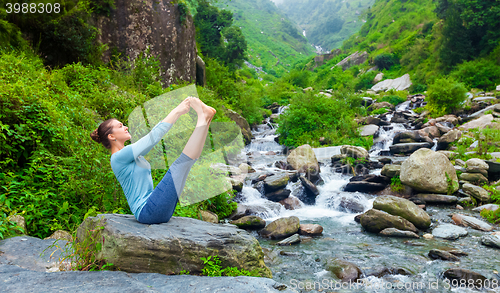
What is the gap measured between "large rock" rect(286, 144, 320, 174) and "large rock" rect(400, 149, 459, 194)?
11.4 ft

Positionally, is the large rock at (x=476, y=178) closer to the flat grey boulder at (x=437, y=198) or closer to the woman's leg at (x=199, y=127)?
the flat grey boulder at (x=437, y=198)

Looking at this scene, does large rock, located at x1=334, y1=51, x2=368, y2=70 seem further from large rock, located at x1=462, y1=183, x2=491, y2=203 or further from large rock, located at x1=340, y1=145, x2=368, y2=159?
large rock, located at x1=462, y1=183, x2=491, y2=203

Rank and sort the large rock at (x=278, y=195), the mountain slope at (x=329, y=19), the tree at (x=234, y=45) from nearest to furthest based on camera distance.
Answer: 1. the large rock at (x=278, y=195)
2. the tree at (x=234, y=45)
3. the mountain slope at (x=329, y=19)

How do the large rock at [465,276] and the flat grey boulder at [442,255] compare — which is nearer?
the large rock at [465,276]

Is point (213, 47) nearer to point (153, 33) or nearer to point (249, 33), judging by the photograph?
point (153, 33)

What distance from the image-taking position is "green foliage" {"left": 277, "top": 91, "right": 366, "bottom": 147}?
17.3 metres

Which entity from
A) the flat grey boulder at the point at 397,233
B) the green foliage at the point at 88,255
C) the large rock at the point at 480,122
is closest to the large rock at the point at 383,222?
the flat grey boulder at the point at 397,233

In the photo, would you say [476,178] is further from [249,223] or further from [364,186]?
[249,223]

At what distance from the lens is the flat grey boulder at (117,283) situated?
2225 mm

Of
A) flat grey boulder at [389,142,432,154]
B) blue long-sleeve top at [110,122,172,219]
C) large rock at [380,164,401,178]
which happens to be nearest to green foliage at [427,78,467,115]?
flat grey boulder at [389,142,432,154]

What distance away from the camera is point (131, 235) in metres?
2.76

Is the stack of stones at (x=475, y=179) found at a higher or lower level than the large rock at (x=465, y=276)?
higher

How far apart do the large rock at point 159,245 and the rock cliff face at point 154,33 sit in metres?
10.2

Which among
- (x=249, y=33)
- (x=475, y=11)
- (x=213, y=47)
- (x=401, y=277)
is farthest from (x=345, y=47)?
(x=401, y=277)
